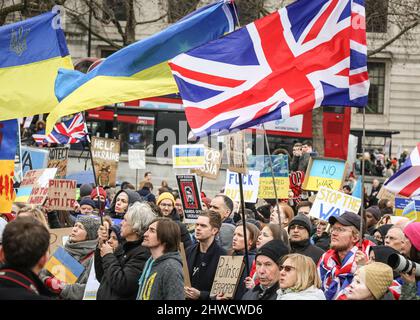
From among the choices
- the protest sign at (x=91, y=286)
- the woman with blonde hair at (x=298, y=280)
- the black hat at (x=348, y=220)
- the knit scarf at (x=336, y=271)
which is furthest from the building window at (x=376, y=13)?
the woman with blonde hair at (x=298, y=280)

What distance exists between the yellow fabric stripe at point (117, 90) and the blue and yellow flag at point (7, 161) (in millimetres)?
1078

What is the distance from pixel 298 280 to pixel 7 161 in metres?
5.04

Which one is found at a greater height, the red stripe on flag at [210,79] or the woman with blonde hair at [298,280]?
the red stripe on flag at [210,79]

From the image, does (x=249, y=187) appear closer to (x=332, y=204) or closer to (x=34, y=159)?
(x=332, y=204)

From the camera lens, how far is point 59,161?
1434 cm

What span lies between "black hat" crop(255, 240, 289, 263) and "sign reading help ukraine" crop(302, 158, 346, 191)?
23.1 feet

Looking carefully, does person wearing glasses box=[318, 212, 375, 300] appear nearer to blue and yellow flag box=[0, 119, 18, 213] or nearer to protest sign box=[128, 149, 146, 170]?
blue and yellow flag box=[0, 119, 18, 213]

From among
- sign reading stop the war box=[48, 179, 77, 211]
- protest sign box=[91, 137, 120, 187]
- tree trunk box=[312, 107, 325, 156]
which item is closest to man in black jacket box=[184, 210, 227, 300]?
sign reading stop the war box=[48, 179, 77, 211]

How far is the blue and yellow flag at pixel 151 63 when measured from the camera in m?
9.52

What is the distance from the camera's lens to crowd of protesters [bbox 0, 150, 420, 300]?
4.95 m

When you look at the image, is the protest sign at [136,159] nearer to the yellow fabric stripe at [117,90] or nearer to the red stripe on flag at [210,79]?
the yellow fabric stripe at [117,90]

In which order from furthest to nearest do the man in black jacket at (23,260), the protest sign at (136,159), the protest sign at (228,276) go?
the protest sign at (136,159)
the protest sign at (228,276)
the man in black jacket at (23,260)
